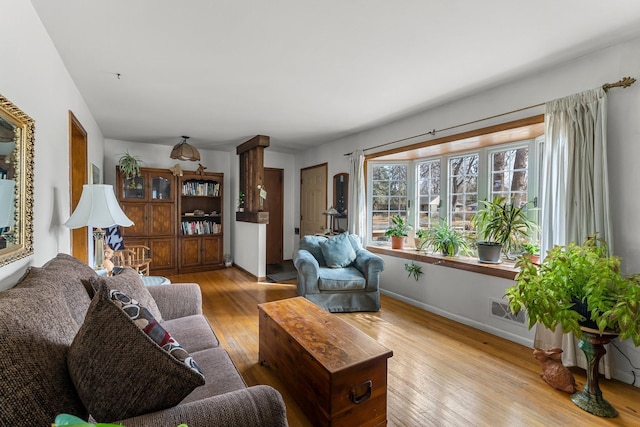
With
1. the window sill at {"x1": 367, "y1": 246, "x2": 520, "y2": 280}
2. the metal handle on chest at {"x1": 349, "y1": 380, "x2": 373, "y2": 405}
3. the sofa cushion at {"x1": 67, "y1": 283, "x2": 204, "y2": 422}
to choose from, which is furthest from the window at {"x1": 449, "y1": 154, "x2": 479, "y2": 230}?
the sofa cushion at {"x1": 67, "y1": 283, "x2": 204, "y2": 422}

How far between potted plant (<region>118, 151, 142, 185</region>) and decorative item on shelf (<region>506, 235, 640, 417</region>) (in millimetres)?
5197

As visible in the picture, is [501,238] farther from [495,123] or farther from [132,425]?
[132,425]

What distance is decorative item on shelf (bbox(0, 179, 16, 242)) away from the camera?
1235mm

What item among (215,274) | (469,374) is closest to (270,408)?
(469,374)

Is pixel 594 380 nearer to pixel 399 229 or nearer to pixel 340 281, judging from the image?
pixel 340 281

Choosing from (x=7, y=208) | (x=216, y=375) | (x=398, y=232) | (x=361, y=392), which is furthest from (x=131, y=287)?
(x=398, y=232)

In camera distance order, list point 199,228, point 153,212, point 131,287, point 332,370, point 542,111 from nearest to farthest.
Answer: point 332,370 < point 131,287 < point 542,111 < point 153,212 < point 199,228

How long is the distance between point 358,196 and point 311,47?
2.48m

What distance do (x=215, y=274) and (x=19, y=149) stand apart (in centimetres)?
396

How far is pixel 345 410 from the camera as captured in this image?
1.49m

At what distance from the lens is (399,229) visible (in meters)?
3.93

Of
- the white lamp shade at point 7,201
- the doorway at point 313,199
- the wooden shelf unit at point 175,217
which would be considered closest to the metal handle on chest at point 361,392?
the white lamp shade at point 7,201

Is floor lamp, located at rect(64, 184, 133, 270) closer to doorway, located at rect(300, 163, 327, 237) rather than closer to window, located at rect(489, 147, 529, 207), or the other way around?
doorway, located at rect(300, 163, 327, 237)

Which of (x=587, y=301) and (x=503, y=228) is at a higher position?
(x=503, y=228)
